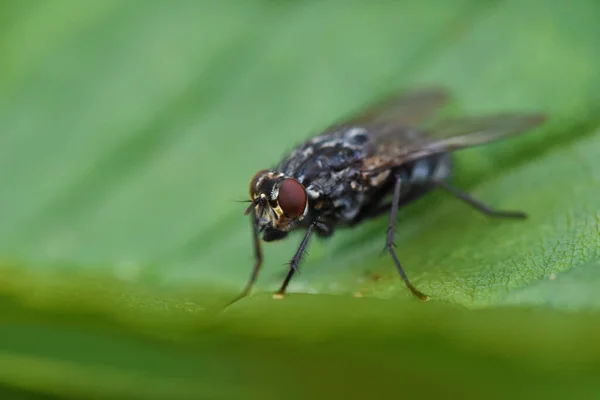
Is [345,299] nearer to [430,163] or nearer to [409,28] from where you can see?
[430,163]

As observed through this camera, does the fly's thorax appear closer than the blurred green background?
No

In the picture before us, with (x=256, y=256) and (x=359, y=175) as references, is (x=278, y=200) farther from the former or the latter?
(x=359, y=175)

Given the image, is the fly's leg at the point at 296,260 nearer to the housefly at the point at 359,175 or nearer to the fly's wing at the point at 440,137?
the housefly at the point at 359,175

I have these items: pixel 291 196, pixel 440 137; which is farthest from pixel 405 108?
pixel 291 196

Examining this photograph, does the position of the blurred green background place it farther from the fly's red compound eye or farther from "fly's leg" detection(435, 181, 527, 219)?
the fly's red compound eye

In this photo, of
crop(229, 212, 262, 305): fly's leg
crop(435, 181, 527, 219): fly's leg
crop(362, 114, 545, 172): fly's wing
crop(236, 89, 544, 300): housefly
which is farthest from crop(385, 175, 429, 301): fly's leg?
crop(229, 212, 262, 305): fly's leg

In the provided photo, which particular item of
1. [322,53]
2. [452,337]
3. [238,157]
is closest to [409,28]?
[322,53]

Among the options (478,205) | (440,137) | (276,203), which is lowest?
(478,205)
